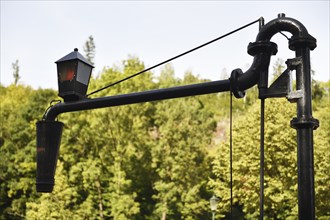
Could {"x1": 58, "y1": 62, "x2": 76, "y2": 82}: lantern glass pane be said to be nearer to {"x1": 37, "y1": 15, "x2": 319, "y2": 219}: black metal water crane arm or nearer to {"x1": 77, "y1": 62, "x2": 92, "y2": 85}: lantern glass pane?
{"x1": 77, "y1": 62, "x2": 92, "y2": 85}: lantern glass pane

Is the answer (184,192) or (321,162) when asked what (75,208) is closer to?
(184,192)

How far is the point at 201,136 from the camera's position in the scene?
31.3 meters

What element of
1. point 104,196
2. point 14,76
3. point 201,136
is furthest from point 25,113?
point 14,76

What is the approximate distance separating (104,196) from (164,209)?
14.2ft

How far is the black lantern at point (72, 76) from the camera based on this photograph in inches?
154

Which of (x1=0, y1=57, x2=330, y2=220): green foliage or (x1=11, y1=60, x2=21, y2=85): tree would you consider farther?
(x1=11, y1=60, x2=21, y2=85): tree

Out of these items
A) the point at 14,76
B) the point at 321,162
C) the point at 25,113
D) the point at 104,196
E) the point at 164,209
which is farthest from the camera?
the point at 14,76

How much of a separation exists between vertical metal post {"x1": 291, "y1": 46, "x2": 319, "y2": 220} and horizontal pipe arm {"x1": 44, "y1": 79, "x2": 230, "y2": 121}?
50cm

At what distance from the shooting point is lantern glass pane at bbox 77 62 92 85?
396cm

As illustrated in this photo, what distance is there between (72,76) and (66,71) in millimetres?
86

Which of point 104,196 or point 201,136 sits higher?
point 201,136

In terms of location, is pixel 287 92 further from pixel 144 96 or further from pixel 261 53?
pixel 144 96

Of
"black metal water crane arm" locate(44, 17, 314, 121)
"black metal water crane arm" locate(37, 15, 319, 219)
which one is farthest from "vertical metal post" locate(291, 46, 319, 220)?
"black metal water crane arm" locate(44, 17, 314, 121)

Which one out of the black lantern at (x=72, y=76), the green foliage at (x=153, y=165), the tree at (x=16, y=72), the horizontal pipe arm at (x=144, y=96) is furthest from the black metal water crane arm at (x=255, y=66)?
the tree at (x=16, y=72)
